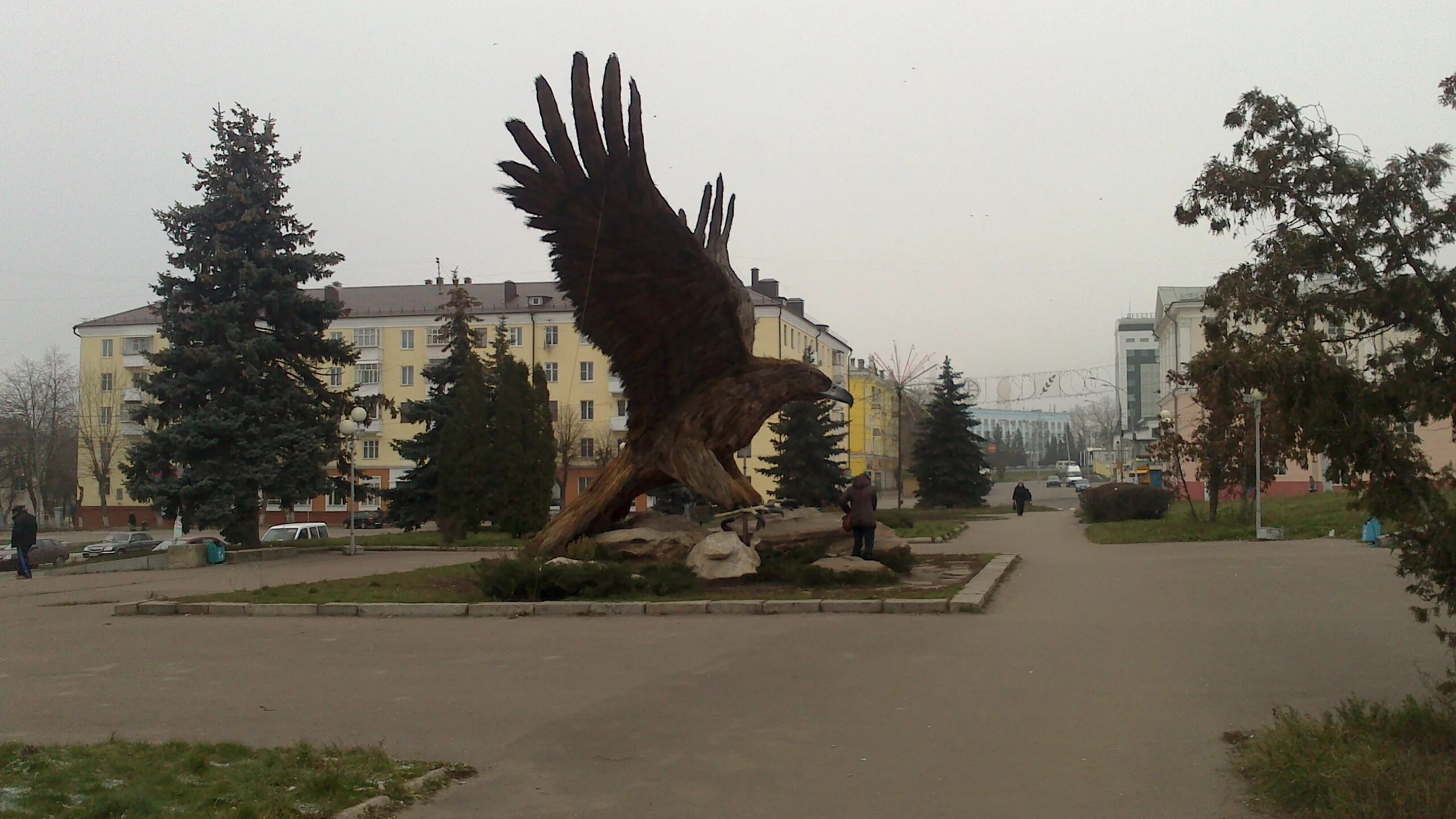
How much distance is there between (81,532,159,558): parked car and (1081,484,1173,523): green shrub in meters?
27.6

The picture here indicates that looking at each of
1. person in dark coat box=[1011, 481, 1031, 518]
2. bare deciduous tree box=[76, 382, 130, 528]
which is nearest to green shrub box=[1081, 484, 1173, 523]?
person in dark coat box=[1011, 481, 1031, 518]

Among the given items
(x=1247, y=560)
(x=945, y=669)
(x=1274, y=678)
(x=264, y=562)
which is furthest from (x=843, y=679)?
(x=264, y=562)

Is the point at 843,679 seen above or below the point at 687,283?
below

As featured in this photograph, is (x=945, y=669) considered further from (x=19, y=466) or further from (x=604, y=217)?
(x=19, y=466)

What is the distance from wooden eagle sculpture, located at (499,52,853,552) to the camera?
566 inches

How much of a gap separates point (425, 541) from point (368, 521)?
29.8m

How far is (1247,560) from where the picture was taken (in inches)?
711

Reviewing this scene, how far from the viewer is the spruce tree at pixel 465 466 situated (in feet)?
97.0

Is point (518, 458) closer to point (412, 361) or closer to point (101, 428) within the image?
point (412, 361)

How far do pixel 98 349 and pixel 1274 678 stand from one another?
6820 centimetres

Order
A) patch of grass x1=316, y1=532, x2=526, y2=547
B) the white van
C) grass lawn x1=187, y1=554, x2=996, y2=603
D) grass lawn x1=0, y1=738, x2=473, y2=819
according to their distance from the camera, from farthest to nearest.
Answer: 1. the white van
2. patch of grass x1=316, y1=532, x2=526, y2=547
3. grass lawn x1=187, y1=554, x2=996, y2=603
4. grass lawn x1=0, y1=738, x2=473, y2=819

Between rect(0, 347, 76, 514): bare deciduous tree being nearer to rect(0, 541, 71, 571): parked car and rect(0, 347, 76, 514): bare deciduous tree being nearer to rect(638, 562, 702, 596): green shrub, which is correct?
rect(0, 541, 71, 571): parked car

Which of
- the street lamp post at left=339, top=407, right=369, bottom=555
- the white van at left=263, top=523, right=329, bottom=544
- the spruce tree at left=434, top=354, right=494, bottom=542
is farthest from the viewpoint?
the white van at left=263, top=523, right=329, bottom=544

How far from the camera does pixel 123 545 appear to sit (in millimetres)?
36938
